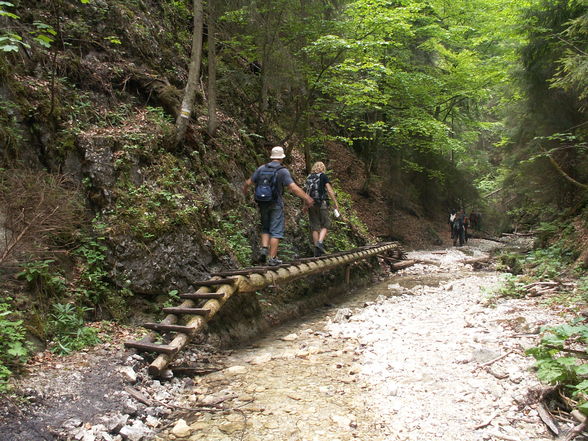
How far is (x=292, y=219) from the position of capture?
9812 mm

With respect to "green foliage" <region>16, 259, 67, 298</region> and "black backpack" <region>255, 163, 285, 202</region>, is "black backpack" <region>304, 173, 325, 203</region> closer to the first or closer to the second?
"black backpack" <region>255, 163, 285, 202</region>

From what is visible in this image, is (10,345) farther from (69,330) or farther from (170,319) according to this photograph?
(170,319)

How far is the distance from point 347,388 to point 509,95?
1372 centimetres

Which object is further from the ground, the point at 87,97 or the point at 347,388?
the point at 87,97

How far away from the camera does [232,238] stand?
715cm

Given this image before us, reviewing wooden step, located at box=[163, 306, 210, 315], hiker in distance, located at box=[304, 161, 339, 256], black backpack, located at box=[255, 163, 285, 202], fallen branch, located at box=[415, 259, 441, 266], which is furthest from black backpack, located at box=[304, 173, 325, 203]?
fallen branch, located at box=[415, 259, 441, 266]

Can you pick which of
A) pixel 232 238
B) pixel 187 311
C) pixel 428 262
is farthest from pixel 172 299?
pixel 428 262

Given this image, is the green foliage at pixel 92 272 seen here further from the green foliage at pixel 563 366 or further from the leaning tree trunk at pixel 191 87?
the green foliage at pixel 563 366

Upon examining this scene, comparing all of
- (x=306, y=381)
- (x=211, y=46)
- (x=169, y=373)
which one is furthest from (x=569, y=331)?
(x=211, y=46)

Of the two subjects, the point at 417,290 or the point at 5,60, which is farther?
the point at 417,290

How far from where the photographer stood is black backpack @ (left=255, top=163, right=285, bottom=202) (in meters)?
6.84

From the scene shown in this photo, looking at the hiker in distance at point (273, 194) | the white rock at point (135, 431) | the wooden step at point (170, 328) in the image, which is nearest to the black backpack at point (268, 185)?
the hiker in distance at point (273, 194)

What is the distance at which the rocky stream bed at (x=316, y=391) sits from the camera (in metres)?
3.11

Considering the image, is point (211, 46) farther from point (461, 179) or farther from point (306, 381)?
point (461, 179)
